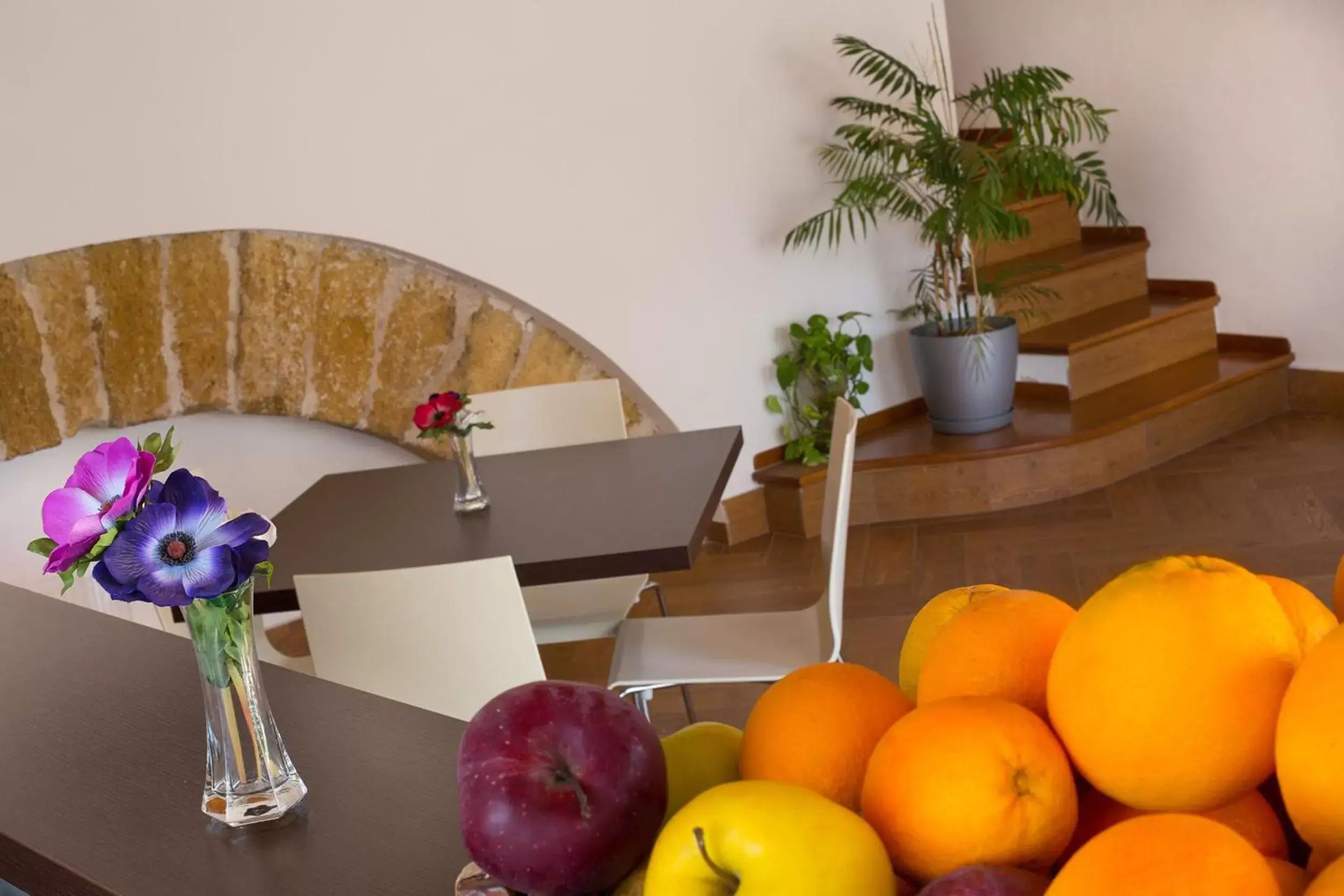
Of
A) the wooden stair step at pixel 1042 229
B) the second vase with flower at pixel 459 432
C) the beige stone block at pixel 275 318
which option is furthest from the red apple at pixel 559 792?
the wooden stair step at pixel 1042 229

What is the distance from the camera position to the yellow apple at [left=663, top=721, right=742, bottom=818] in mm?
646

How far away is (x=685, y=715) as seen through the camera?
3.30 meters

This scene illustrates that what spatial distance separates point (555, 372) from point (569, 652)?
887 millimetres

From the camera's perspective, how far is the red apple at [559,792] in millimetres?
565

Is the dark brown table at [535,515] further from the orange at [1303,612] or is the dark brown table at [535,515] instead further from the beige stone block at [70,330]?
the orange at [1303,612]

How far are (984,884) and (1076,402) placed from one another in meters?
4.63

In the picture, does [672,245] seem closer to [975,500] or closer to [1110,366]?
[975,500]

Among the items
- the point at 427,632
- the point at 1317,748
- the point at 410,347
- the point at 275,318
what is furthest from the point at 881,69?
the point at 1317,748

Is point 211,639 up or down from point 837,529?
up

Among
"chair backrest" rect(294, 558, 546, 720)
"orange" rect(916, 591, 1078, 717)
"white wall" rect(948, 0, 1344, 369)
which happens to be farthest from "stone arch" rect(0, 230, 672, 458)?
"orange" rect(916, 591, 1078, 717)

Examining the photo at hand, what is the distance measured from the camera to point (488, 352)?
4.05 metres

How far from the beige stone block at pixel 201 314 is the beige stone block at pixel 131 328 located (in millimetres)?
44

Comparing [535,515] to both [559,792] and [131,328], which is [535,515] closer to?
[131,328]

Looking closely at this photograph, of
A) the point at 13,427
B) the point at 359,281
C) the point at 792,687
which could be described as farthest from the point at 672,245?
the point at 792,687
